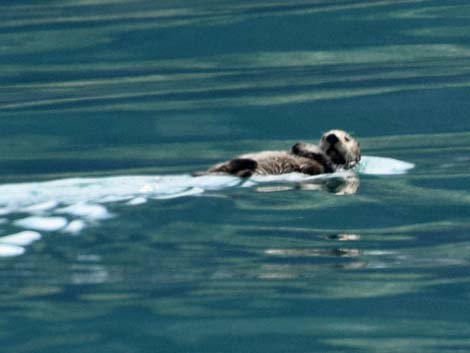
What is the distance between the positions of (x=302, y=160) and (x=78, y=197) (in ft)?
6.76

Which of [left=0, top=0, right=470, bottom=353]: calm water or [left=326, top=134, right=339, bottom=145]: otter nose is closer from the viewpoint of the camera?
[left=0, top=0, right=470, bottom=353]: calm water

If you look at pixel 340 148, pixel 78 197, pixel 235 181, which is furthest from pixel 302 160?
pixel 78 197

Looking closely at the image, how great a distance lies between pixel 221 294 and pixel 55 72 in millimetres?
13874

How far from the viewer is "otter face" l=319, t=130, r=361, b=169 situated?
13.6 m

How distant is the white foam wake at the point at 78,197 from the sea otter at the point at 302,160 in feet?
0.17

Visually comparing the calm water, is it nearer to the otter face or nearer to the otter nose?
the otter face

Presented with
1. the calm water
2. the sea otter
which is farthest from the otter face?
the calm water

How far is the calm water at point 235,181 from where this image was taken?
9086mm

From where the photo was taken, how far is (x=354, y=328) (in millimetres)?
8922

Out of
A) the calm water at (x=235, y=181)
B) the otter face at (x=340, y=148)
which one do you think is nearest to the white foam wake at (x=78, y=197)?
the calm water at (x=235, y=181)

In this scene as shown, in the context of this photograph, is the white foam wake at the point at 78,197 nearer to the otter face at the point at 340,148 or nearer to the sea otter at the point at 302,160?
the sea otter at the point at 302,160

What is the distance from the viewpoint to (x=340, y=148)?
1359 cm

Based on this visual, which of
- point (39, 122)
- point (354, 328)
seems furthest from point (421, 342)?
point (39, 122)

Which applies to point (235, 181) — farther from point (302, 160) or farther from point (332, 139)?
point (332, 139)
